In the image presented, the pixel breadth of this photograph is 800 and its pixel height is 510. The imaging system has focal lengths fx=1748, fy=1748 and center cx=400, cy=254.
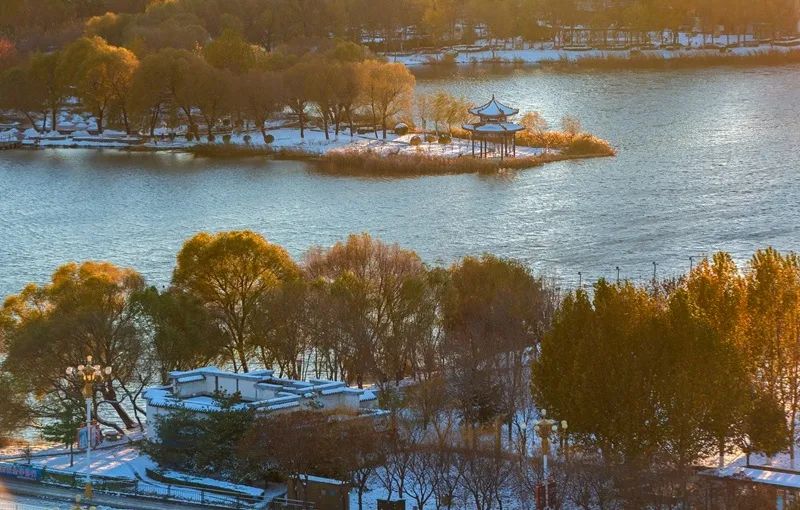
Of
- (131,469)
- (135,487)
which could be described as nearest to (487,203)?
(131,469)

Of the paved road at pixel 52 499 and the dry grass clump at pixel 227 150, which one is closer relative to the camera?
the paved road at pixel 52 499

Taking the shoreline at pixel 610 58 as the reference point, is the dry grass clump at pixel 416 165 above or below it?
below

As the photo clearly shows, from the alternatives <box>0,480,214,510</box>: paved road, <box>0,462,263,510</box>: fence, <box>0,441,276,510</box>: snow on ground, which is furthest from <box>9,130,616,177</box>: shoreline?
<box>0,480,214,510</box>: paved road

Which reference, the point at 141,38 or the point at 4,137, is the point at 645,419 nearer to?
the point at 4,137

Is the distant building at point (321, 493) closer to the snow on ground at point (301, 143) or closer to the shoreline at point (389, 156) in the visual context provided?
the shoreline at point (389, 156)

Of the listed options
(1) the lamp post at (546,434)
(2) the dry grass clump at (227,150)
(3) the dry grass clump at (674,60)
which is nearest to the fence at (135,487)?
(1) the lamp post at (546,434)

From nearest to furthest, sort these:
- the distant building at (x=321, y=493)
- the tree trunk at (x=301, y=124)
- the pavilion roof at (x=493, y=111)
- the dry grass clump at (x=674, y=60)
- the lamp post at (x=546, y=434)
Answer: the lamp post at (x=546, y=434), the distant building at (x=321, y=493), the pavilion roof at (x=493, y=111), the tree trunk at (x=301, y=124), the dry grass clump at (x=674, y=60)
